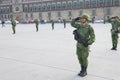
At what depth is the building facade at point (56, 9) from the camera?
70.7 meters

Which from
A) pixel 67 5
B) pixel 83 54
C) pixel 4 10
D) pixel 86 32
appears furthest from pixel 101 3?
pixel 83 54

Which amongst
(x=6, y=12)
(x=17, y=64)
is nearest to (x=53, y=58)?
(x=17, y=64)

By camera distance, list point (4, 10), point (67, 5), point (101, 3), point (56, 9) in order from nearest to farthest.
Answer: point (101, 3) → point (67, 5) → point (56, 9) → point (4, 10)

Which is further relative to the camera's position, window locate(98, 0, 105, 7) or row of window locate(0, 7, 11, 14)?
row of window locate(0, 7, 11, 14)

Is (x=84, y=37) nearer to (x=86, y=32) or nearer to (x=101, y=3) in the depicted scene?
(x=86, y=32)

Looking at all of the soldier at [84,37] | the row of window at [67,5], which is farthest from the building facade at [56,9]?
the soldier at [84,37]

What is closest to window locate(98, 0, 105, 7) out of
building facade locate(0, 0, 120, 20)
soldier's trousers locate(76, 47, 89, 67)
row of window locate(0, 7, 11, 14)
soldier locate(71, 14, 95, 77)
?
building facade locate(0, 0, 120, 20)

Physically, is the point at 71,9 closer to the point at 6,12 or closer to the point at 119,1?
the point at 119,1

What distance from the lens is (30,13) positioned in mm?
84938

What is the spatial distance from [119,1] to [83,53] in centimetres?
6450

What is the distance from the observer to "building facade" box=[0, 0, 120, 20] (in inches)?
2783

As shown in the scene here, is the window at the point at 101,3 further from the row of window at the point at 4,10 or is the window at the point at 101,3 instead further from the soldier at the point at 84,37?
the soldier at the point at 84,37

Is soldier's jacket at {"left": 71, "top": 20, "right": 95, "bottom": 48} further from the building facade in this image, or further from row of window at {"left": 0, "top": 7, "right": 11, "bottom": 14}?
row of window at {"left": 0, "top": 7, "right": 11, "bottom": 14}

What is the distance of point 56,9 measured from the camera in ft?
262
